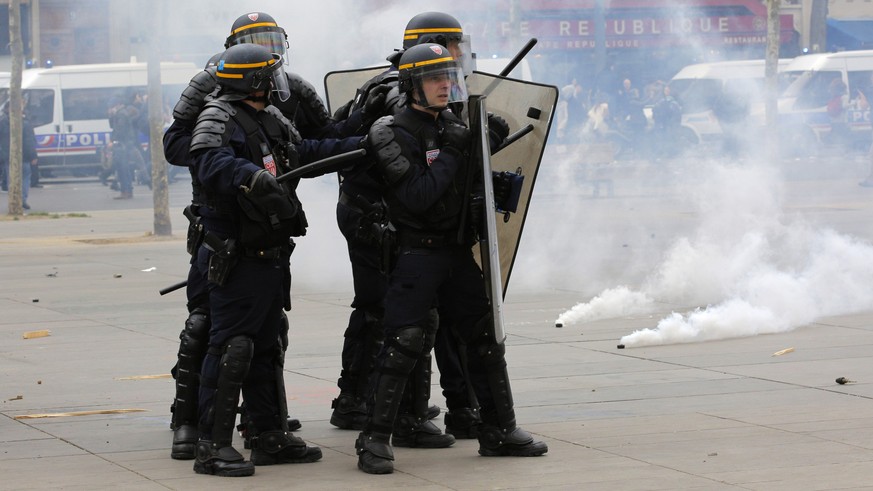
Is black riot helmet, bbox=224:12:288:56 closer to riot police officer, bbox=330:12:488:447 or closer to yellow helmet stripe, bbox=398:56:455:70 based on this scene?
riot police officer, bbox=330:12:488:447

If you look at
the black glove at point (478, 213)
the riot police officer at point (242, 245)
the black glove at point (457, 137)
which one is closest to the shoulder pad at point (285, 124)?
the riot police officer at point (242, 245)

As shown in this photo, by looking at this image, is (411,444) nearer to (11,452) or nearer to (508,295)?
(11,452)

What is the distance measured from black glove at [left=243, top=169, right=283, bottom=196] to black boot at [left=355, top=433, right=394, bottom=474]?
1062 mm

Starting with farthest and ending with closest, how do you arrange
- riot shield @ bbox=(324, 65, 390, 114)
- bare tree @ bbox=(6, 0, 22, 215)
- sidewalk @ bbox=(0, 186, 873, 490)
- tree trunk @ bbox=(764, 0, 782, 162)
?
tree trunk @ bbox=(764, 0, 782, 162) → bare tree @ bbox=(6, 0, 22, 215) → riot shield @ bbox=(324, 65, 390, 114) → sidewalk @ bbox=(0, 186, 873, 490)

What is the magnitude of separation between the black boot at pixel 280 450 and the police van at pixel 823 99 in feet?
67.8

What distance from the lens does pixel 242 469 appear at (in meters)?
5.63

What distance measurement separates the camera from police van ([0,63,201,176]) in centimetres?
2953

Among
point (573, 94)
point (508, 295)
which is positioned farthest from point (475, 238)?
point (573, 94)

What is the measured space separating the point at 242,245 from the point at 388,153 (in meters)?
0.68

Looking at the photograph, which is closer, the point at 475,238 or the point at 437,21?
the point at 475,238

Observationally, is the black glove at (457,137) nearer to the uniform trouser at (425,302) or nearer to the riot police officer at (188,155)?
the uniform trouser at (425,302)

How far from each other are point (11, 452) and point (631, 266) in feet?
25.6

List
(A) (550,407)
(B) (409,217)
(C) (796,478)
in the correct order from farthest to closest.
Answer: (A) (550,407), (B) (409,217), (C) (796,478)

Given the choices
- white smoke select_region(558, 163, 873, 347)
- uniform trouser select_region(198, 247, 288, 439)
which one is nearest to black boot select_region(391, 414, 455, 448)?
uniform trouser select_region(198, 247, 288, 439)
